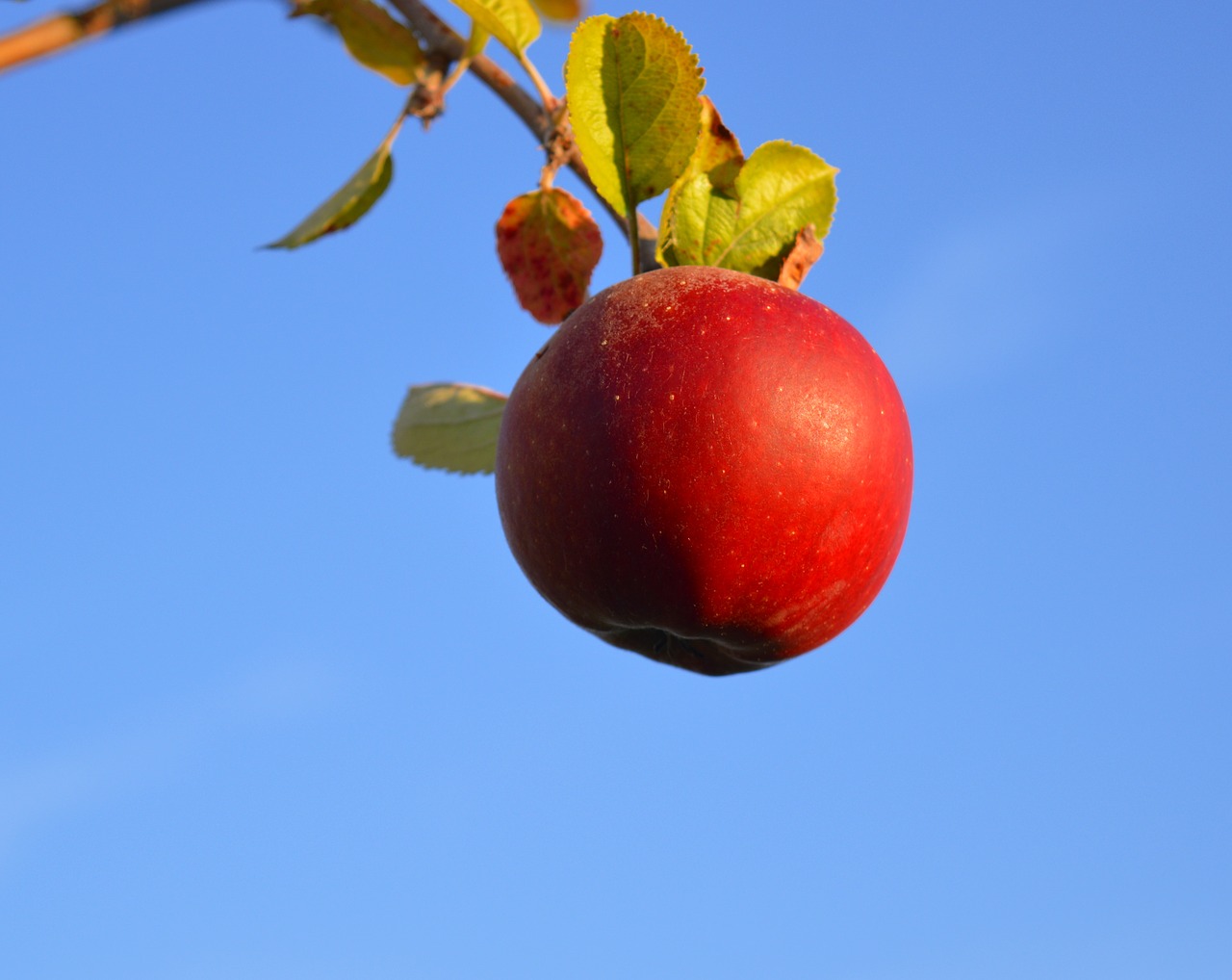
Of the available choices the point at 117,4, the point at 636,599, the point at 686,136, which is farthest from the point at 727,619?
the point at 117,4

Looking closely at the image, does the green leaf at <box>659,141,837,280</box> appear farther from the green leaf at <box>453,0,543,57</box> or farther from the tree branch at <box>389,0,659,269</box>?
the green leaf at <box>453,0,543,57</box>

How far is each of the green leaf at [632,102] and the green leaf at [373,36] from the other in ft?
1.17

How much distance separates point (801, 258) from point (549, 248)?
1.09 ft

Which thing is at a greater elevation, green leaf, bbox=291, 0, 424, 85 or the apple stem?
green leaf, bbox=291, 0, 424, 85

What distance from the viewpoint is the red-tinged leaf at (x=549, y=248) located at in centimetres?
167

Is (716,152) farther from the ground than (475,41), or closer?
closer

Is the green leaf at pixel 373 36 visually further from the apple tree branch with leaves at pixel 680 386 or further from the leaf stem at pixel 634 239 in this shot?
the leaf stem at pixel 634 239

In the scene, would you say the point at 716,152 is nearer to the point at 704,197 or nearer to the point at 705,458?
the point at 704,197

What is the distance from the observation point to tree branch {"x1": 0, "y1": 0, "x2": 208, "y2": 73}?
36.8 inches

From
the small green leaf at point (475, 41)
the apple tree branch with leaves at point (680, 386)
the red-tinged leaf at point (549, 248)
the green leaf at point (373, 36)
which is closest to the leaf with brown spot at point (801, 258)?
the apple tree branch with leaves at point (680, 386)

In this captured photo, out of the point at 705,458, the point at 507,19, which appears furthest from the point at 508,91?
the point at 705,458

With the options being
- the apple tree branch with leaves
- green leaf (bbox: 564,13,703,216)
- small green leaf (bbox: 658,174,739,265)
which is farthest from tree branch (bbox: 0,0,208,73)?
small green leaf (bbox: 658,174,739,265)

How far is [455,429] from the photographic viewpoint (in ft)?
6.06

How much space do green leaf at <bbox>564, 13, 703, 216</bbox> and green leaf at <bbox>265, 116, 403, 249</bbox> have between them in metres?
0.30
